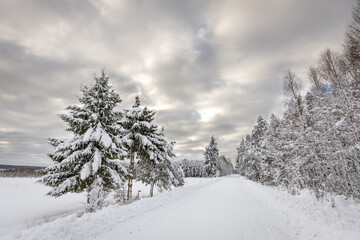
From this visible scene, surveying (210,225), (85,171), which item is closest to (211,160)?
(85,171)

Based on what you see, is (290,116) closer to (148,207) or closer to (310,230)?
(310,230)

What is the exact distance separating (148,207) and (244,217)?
17.4ft

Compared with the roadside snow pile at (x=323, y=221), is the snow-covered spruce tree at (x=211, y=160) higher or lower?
higher

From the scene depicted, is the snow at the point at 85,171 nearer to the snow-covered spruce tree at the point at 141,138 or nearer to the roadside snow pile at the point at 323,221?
the snow-covered spruce tree at the point at 141,138

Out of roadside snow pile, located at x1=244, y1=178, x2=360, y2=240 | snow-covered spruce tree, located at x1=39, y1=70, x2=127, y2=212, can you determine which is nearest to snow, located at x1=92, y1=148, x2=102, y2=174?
snow-covered spruce tree, located at x1=39, y1=70, x2=127, y2=212

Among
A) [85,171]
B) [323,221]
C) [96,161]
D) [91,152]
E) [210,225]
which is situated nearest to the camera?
[323,221]

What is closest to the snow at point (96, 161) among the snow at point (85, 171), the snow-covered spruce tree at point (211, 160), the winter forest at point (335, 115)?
the snow at point (85, 171)

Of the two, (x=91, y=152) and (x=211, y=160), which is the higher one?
(x=211, y=160)

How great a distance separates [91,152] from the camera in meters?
10.8

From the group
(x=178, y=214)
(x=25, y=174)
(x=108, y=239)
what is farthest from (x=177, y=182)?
(x=25, y=174)

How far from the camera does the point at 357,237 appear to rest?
15.4 feet

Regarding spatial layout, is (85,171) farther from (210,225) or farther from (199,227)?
(210,225)

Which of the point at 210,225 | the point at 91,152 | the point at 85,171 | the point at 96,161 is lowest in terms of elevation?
the point at 210,225

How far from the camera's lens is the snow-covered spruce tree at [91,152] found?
10.3 m
